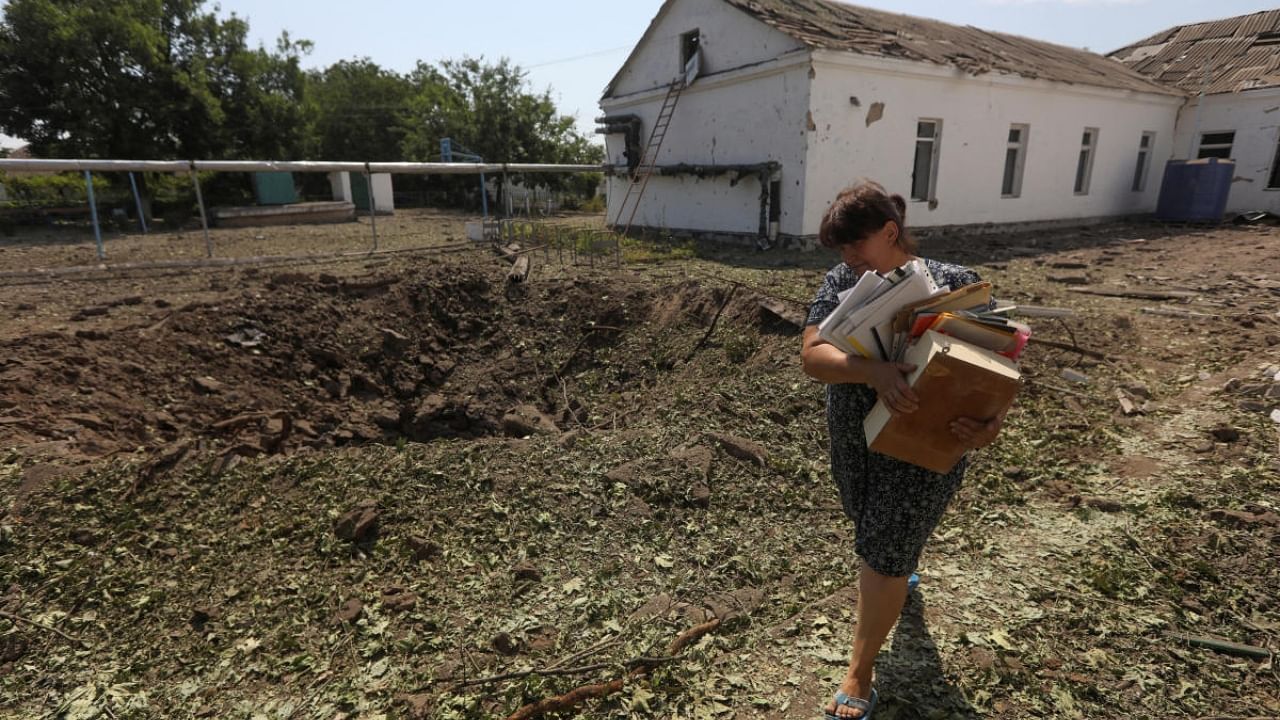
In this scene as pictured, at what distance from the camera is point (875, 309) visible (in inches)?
72.3

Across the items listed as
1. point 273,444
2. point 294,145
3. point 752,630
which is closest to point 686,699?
point 752,630

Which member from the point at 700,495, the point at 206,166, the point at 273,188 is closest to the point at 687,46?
the point at 206,166

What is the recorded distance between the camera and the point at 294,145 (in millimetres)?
22531

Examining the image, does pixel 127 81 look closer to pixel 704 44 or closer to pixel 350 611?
pixel 704 44

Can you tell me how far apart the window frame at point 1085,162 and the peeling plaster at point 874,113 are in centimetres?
754

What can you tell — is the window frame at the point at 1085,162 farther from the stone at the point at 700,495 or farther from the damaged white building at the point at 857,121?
the stone at the point at 700,495

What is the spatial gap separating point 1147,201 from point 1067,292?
43.7 feet

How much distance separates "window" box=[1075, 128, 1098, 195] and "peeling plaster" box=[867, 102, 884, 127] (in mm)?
7575

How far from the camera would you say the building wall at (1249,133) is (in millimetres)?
15945

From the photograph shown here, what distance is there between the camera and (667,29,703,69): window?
13.9 m

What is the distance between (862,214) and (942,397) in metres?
0.66

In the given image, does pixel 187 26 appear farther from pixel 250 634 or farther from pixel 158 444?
pixel 250 634

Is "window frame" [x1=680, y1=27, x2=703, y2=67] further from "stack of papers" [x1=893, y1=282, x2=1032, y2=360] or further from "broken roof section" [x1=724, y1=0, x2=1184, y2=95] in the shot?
"stack of papers" [x1=893, y1=282, x2=1032, y2=360]

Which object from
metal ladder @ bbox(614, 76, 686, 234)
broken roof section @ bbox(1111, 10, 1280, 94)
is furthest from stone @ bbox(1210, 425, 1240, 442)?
broken roof section @ bbox(1111, 10, 1280, 94)
